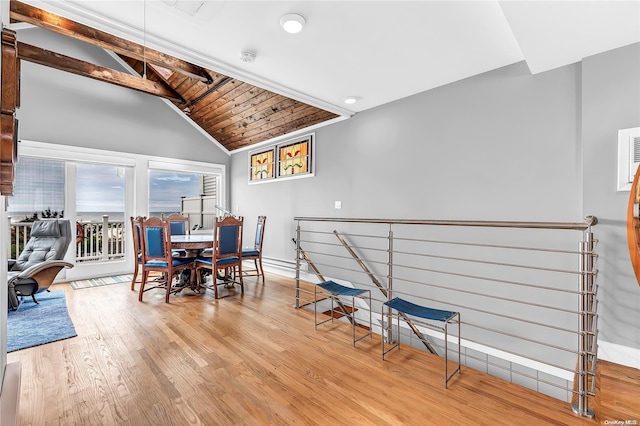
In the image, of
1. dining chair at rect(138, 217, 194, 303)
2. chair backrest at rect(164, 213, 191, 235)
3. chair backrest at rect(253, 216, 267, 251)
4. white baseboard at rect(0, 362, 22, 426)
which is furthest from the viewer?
chair backrest at rect(164, 213, 191, 235)

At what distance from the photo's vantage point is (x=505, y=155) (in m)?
2.73

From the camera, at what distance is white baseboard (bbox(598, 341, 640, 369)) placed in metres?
2.01

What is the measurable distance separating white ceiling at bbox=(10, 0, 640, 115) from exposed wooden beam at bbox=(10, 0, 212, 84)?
1510 mm

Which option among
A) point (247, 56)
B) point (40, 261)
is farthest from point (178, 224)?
point (247, 56)

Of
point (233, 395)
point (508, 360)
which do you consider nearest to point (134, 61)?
point (233, 395)

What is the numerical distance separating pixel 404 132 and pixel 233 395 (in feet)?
10.3

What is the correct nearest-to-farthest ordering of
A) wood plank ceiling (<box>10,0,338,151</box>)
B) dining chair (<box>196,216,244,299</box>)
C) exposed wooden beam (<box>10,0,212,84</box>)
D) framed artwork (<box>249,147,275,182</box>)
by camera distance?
exposed wooden beam (<box>10,0,212,84</box>) < wood plank ceiling (<box>10,0,338,151</box>) < dining chair (<box>196,216,244,299</box>) < framed artwork (<box>249,147,275,182</box>)

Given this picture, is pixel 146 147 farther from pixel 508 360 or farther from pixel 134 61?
pixel 508 360

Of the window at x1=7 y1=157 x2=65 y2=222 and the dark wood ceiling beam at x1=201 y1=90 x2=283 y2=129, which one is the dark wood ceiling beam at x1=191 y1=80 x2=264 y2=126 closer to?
the dark wood ceiling beam at x1=201 y1=90 x2=283 y2=129

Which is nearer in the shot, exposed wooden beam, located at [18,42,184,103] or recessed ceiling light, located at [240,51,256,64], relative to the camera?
recessed ceiling light, located at [240,51,256,64]

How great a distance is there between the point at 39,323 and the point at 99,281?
183 centimetres

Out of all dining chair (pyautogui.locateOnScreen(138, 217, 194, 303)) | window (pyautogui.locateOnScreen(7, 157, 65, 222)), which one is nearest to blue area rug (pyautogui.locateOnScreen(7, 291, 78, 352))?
dining chair (pyautogui.locateOnScreen(138, 217, 194, 303))

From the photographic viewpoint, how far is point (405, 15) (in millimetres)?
2016

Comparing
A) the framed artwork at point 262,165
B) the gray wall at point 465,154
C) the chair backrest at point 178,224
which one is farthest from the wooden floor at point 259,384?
the framed artwork at point 262,165
